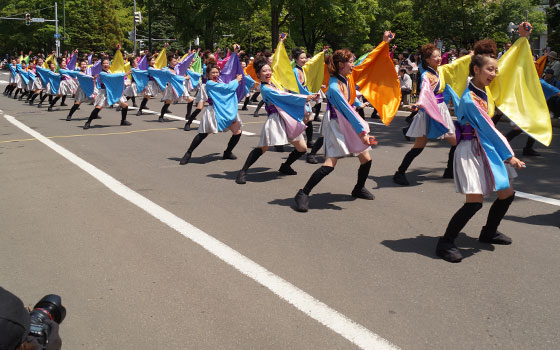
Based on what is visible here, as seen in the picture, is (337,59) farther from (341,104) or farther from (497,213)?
(497,213)

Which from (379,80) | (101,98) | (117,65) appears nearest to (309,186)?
(379,80)

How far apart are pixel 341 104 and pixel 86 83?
12.1 meters

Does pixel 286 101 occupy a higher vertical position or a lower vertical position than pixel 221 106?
higher

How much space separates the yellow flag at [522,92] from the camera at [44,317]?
13.2ft

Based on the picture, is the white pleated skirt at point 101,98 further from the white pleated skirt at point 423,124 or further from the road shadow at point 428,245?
the road shadow at point 428,245

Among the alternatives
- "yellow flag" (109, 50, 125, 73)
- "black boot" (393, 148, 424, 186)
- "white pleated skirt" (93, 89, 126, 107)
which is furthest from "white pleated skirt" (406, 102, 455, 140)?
"yellow flag" (109, 50, 125, 73)

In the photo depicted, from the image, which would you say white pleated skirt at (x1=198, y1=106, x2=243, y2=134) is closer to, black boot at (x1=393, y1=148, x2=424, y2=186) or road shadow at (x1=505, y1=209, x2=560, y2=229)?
black boot at (x1=393, y1=148, x2=424, y2=186)

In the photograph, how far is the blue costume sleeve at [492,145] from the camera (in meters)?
4.79

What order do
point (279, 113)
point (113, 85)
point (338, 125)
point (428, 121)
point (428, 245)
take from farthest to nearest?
point (113, 85) → point (428, 121) → point (279, 113) → point (338, 125) → point (428, 245)

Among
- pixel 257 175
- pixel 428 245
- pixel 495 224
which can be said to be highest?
pixel 495 224

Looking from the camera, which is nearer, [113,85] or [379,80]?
[379,80]

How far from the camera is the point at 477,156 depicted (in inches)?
193

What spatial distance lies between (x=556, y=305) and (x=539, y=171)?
5.46 m

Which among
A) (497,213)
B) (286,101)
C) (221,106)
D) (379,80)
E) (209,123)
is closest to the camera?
(497,213)
